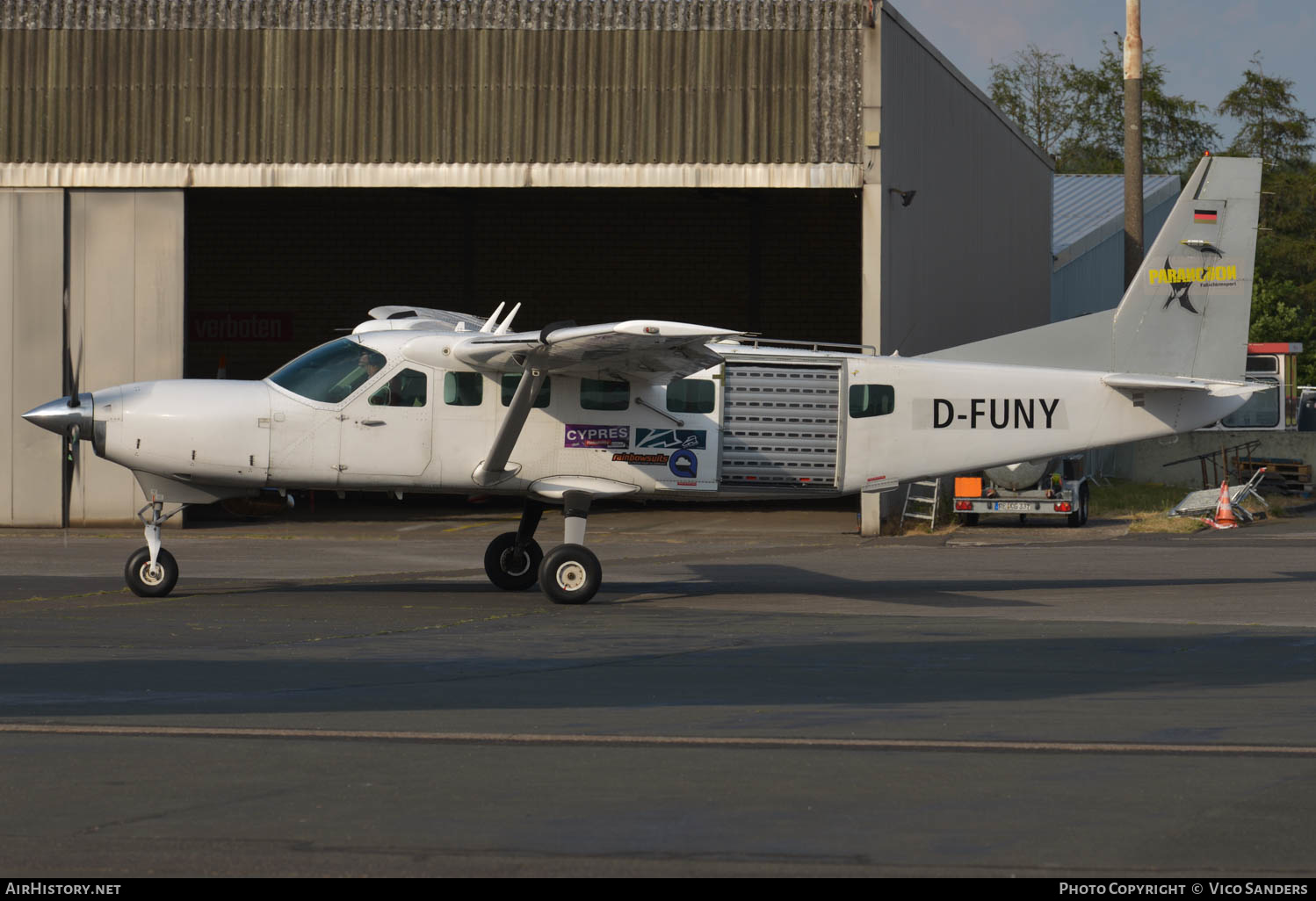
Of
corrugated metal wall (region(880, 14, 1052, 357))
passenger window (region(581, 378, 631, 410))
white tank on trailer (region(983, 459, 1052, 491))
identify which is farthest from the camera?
corrugated metal wall (region(880, 14, 1052, 357))

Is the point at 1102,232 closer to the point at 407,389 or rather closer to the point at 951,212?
the point at 951,212

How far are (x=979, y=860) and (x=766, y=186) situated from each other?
1889cm

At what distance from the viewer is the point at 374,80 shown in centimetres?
2391

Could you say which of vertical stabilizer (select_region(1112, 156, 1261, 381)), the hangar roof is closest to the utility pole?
vertical stabilizer (select_region(1112, 156, 1261, 381))

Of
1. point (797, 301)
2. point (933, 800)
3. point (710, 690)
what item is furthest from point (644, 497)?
point (797, 301)

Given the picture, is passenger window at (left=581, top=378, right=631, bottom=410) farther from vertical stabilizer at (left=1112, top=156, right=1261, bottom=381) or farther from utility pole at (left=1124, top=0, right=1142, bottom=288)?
utility pole at (left=1124, top=0, right=1142, bottom=288)

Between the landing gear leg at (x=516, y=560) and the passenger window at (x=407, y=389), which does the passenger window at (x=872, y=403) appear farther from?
the passenger window at (x=407, y=389)

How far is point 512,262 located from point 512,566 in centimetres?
1863

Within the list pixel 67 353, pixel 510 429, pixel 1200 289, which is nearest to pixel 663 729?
pixel 510 429

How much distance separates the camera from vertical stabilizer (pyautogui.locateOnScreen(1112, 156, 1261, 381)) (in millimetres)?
15578

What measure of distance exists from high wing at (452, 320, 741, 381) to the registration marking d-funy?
2.41 m

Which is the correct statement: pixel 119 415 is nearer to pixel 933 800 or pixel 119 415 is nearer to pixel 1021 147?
pixel 933 800

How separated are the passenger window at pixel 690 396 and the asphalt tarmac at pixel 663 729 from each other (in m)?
1.87

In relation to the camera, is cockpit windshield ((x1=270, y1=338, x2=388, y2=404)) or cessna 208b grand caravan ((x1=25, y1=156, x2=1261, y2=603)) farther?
cockpit windshield ((x1=270, y1=338, x2=388, y2=404))
